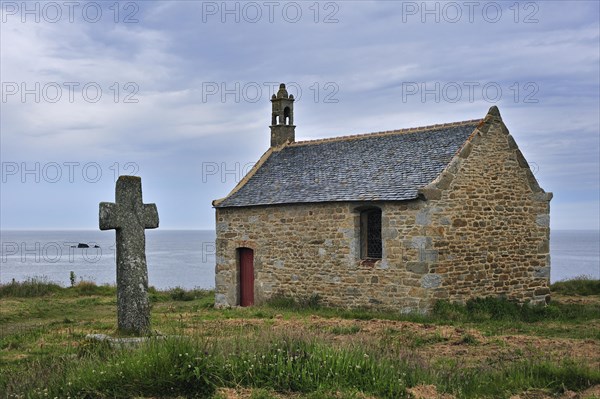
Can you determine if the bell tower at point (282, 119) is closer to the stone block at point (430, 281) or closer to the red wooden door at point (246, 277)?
the red wooden door at point (246, 277)

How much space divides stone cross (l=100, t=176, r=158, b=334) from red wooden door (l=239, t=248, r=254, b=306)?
11.6 meters

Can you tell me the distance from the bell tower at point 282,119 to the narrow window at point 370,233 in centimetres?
732

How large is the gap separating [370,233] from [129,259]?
10.1 metres

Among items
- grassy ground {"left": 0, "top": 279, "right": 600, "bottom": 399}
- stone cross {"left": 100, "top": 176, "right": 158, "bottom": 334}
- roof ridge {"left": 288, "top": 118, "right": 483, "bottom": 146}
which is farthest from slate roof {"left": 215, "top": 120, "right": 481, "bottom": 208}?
stone cross {"left": 100, "top": 176, "right": 158, "bottom": 334}

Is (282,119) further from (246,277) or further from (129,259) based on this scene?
(129,259)

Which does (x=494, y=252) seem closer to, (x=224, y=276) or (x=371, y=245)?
(x=371, y=245)

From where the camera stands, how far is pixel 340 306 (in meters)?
20.6

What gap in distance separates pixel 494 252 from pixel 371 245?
11.8 ft

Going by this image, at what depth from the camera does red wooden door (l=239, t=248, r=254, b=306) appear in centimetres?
2348

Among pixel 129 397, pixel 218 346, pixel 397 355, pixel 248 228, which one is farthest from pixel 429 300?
pixel 129 397

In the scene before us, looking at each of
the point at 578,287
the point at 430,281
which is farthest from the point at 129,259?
the point at 578,287

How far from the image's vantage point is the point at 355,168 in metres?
22.2

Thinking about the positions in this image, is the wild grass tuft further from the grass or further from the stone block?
Answer: the grass

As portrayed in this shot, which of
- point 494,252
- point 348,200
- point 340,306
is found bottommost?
point 340,306
